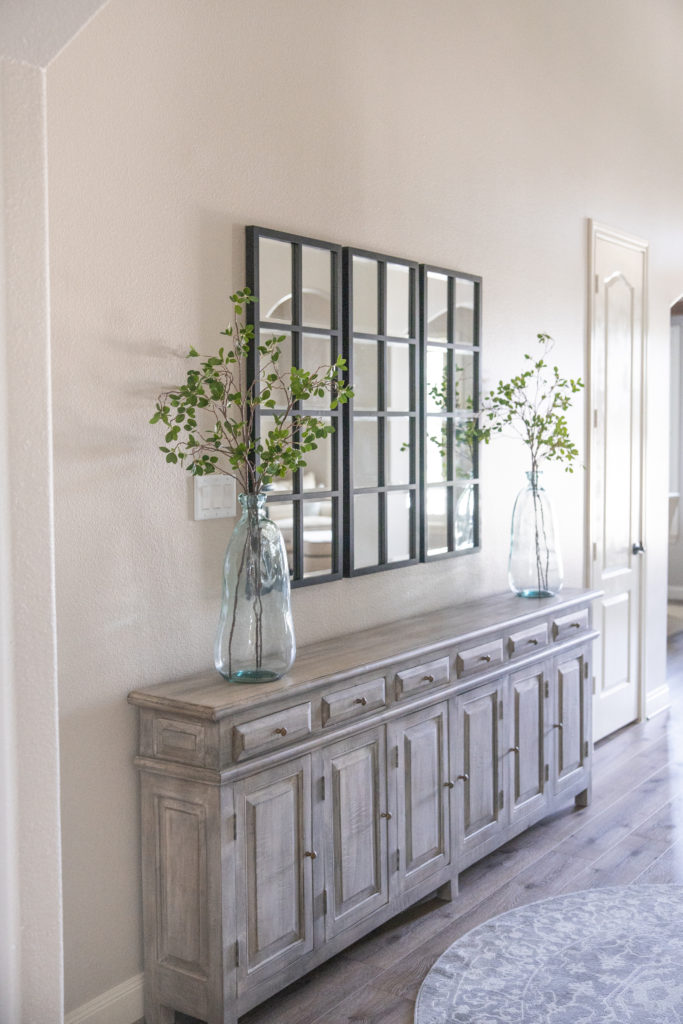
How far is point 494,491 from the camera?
423 centimetres

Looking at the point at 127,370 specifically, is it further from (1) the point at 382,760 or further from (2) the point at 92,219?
(1) the point at 382,760

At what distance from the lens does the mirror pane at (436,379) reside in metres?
3.73

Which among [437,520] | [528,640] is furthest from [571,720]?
[437,520]

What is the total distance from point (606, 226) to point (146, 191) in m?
3.08

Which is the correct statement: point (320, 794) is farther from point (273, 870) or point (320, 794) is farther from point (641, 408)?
point (641, 408)

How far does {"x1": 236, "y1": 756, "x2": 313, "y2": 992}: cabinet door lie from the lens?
2.52 meters

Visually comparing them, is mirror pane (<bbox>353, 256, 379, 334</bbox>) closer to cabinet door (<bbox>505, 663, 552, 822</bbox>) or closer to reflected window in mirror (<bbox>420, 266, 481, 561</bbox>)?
reflected window in mirror (<bbox>420, 266, 481, 561</bbox>)

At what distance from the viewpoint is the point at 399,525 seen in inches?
143

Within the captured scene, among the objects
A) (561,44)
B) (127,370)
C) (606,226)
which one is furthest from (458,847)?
(561,44)

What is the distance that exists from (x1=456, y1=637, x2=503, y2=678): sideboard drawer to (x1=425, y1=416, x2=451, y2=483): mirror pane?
0.66 m

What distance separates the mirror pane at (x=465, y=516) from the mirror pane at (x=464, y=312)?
1.85 feet

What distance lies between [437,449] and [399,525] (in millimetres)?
368

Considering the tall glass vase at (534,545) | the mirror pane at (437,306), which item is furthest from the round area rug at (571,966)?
the mirror pane at (437,306)

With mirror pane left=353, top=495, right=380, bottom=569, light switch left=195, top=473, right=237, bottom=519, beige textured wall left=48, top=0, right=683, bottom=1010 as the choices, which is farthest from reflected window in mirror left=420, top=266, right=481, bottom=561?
light switch left=195, top=473, right=237, bottom=519
